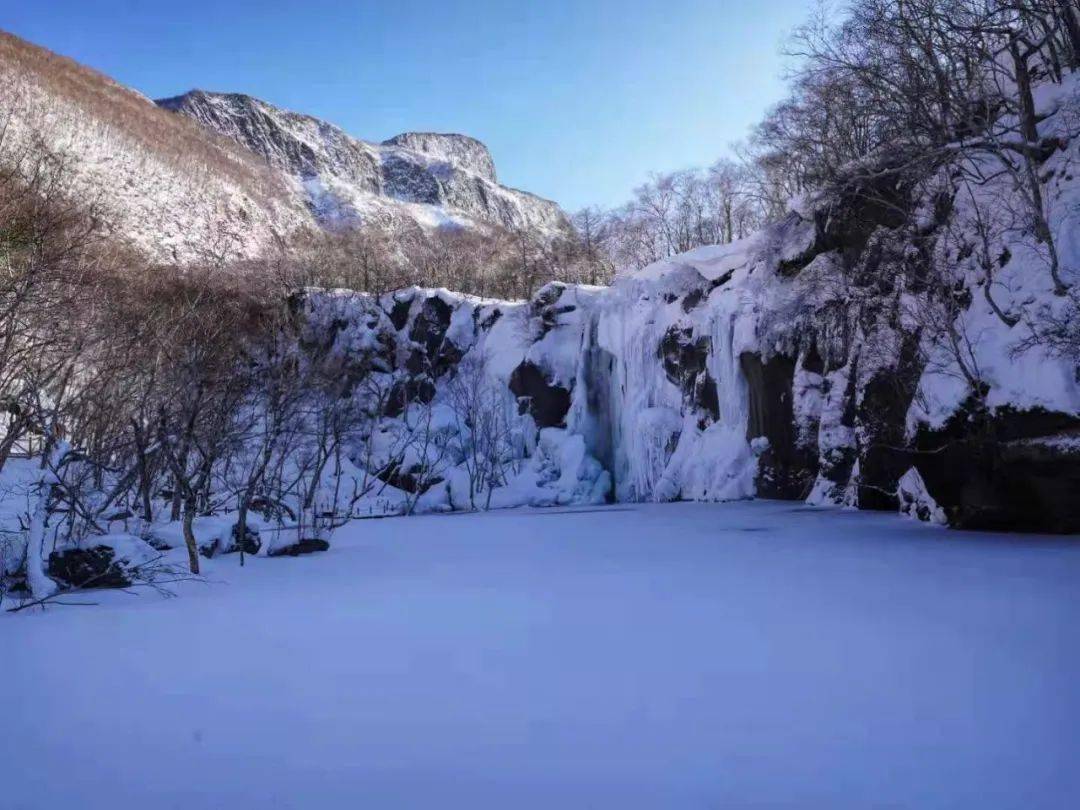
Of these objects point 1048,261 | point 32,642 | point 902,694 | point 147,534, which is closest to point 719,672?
point 902,694

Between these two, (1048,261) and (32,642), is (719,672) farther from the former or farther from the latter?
(1048,261)

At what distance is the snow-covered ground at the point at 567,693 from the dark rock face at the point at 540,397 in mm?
20578

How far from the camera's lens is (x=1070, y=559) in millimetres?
7215

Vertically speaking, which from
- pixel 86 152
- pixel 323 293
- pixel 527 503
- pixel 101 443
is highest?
pixel 86 152

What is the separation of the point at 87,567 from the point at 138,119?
59.7 meters

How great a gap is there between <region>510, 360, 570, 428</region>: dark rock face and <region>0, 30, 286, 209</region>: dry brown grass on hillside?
124 feet

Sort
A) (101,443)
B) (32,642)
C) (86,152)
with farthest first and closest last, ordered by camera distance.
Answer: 1. (86,152)
2. (101,443)
3. (32,642)

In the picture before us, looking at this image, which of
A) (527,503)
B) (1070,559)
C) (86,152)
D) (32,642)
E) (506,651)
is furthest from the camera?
(86,152)

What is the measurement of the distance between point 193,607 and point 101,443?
7595mm

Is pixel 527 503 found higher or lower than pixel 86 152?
lower

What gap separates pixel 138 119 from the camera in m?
55.7

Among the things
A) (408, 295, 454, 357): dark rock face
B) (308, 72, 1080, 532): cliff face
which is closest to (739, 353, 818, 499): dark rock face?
(308, 72, 1080, 532): cliff face

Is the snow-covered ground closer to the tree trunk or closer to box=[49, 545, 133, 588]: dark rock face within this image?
box=[49, 545, 133, 588]: dark rock face

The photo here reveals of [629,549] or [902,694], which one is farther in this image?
[629,549]
